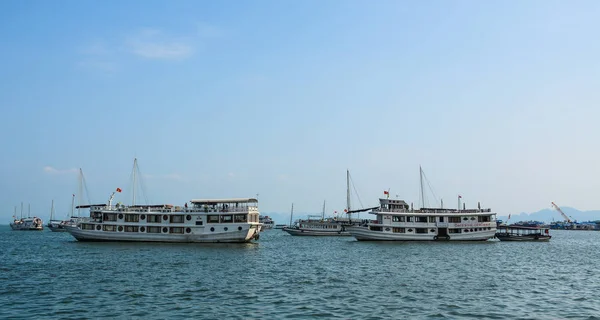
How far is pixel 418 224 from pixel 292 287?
52.0m

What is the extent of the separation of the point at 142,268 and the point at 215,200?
2899 cm

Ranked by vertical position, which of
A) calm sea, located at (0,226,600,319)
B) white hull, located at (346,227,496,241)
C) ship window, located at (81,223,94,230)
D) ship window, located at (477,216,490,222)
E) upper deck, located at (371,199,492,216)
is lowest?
calm sea, located at (0,226,600,319)

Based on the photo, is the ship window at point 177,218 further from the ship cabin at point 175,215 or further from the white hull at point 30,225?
the white hull at point 30,225

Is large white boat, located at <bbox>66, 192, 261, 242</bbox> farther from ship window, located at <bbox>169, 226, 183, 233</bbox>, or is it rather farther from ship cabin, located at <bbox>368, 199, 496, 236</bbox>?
ship cabin, located at <bbox>368, 199, 496, 236</bbox>

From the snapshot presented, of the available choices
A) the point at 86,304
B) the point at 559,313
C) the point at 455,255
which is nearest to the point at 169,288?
the point at 86,304

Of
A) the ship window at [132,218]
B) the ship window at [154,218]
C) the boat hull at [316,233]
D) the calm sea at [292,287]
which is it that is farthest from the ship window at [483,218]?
the ship window at [132,218]

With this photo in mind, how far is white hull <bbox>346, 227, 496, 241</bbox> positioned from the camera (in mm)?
81188

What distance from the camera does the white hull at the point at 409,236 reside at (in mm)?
81188

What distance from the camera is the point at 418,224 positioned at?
269 feet

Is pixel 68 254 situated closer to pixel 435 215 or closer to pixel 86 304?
pixel 86 304

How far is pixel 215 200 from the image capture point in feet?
235

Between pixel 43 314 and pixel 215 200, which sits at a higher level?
pixel 215 200

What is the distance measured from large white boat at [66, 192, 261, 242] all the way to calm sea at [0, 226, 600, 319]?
15481 mm

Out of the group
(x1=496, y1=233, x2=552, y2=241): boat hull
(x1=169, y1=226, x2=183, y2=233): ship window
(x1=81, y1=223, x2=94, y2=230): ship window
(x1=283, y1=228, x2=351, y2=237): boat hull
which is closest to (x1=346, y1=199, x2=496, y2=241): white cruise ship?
(x1=496, y1=233, x2=552, y2=241): boat hull
